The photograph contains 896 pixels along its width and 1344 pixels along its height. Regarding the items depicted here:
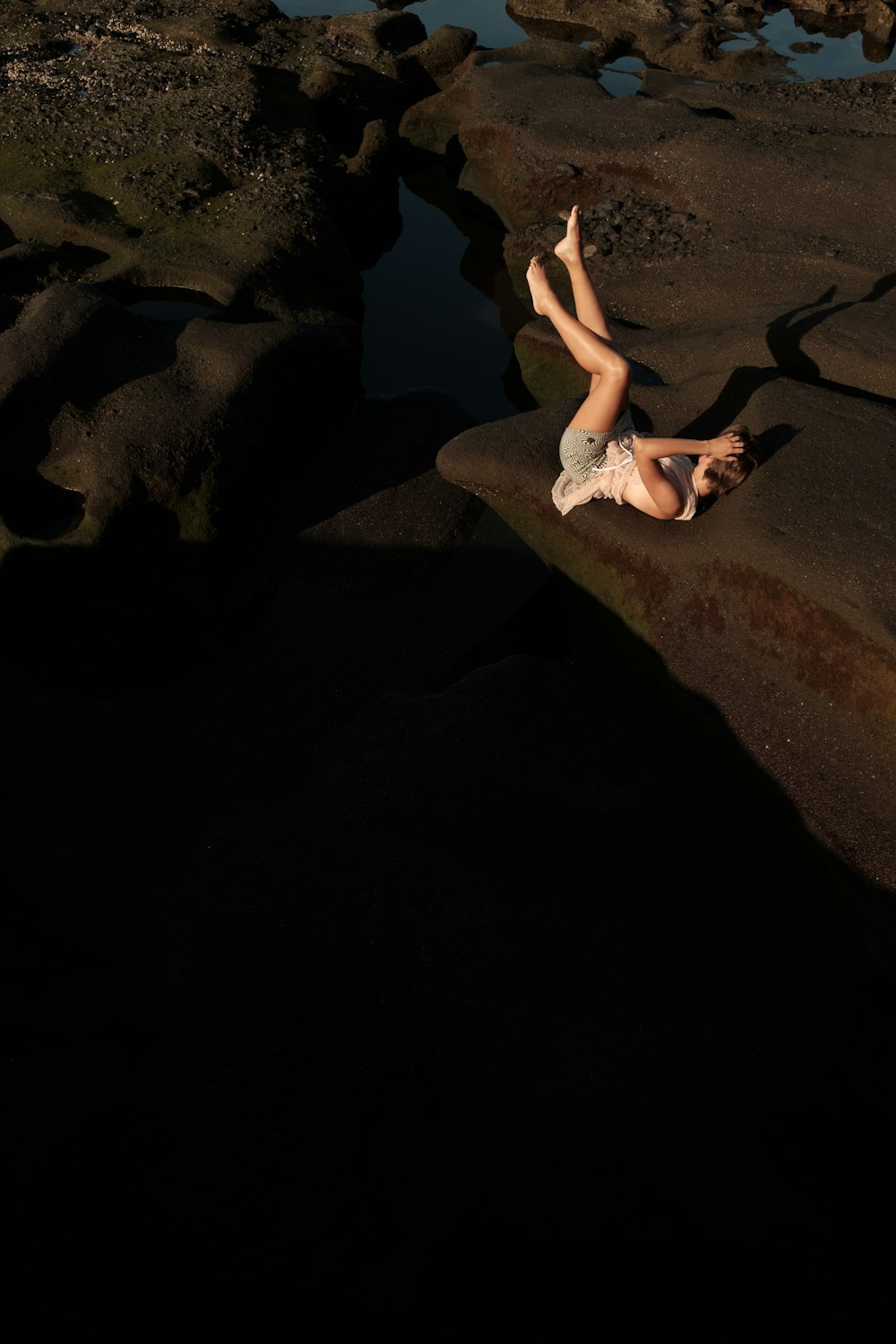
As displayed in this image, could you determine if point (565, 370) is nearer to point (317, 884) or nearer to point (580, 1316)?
point (317, 884)

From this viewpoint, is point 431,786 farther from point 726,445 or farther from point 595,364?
point 595,364

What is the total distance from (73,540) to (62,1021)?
270 cm

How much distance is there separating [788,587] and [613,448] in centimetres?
120

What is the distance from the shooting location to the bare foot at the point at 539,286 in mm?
5254

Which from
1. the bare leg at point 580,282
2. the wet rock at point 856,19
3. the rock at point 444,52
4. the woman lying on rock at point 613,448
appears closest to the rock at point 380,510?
the woman lying on rock at point 613,448

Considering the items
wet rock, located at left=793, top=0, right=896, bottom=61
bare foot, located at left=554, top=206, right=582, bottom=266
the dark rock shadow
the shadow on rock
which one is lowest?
the shadow on rock

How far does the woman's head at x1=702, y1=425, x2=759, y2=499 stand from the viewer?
4.88 metres

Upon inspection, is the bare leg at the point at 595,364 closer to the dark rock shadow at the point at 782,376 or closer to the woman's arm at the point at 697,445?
the woman's arm at the point at 697,445

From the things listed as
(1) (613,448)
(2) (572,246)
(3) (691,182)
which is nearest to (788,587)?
(1) (613,448)

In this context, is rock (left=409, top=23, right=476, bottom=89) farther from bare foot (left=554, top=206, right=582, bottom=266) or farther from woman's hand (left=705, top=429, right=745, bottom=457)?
woman's hand (left=705, top=429, right=745, bottom=457)

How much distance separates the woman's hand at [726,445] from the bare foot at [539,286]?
1211mm

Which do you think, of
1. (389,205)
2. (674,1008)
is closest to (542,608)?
(674,1008)

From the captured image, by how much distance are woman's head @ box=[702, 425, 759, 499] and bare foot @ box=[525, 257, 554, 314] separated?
3.96 ft

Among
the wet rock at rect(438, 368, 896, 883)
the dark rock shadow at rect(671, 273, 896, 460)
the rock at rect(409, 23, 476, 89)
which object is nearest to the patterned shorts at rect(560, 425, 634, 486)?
the wet rock at rect(438, 368, 896, 883)
